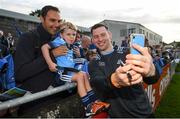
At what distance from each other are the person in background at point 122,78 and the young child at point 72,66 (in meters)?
0.11

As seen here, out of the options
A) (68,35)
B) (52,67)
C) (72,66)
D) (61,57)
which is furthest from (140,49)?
(68,35)

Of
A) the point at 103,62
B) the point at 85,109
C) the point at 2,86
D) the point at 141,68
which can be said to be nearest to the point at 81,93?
the point at 85,109

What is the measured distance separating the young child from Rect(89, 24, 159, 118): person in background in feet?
0.36

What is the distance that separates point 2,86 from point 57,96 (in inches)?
37.8

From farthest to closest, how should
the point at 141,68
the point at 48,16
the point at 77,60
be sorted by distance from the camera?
the point at 77,60 < the point at 48,16 < the point at 141,68

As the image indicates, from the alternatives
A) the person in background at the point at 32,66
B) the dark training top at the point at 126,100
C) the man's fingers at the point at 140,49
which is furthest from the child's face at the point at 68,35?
the man's fingers at the point at 140,49

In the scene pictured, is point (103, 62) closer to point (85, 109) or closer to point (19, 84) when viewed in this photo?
point (85, 109)

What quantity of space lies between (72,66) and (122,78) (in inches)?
94.9

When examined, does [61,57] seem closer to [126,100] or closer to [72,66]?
[72,66]

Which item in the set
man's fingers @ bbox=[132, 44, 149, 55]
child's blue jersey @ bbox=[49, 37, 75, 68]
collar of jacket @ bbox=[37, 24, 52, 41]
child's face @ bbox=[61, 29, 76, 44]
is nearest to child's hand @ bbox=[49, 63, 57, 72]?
child's blue jersey @ bbox=[49, 37, 75, 68]

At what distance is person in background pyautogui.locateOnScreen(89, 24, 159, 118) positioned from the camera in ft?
7.30

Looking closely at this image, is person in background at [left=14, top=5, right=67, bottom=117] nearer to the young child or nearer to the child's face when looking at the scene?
the young child

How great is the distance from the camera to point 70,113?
353 cm

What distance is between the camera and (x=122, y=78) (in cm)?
229
